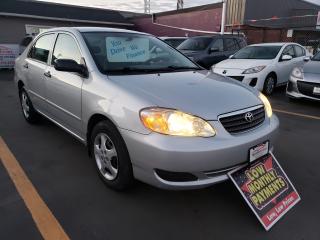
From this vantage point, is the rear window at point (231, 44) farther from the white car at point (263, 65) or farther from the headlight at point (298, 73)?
the headlight at point (298, 73)

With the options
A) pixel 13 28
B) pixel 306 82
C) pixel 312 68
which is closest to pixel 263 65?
pixel 312 68

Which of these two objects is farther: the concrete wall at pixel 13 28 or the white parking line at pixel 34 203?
the concrete wall at pixel 13 28

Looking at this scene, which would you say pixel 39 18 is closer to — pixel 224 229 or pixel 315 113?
pixel 315 113

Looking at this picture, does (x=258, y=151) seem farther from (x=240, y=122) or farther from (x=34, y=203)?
(x=34, y=203)

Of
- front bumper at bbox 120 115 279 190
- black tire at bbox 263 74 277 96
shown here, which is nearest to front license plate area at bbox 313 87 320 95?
black tire at bbox 263 74 277 96

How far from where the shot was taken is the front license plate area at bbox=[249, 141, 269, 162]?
2.60 metres

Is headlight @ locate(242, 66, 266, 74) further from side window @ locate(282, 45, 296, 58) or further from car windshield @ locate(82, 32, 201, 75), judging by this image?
car windshield @ locate(82, 32, 201, 75)

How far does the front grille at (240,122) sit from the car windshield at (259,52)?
5727 mm

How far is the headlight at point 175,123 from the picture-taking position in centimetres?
235

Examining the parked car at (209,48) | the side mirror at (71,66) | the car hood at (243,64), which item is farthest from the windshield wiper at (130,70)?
the parked car at (209,48)

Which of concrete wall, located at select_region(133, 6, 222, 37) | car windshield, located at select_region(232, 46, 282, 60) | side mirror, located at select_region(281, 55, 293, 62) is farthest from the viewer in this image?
concrete wall, located at select_region(133, 6, 222, 37)

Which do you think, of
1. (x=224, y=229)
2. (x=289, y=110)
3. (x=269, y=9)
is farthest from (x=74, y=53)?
(x=269, y=9)

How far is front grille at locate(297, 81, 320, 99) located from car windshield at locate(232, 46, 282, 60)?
69.4 inches

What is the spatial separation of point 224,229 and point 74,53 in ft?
7.86
